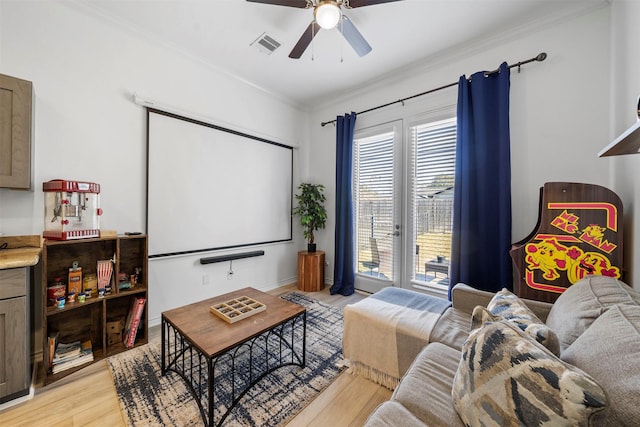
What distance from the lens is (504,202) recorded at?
7.54ft

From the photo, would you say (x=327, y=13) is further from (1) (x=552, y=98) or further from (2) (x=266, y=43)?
(1) (x=552, y=98)

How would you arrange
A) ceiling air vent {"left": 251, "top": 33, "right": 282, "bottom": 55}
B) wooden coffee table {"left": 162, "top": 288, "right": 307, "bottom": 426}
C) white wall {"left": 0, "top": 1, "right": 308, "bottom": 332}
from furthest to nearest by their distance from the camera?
ceiling air vent {"left": 251, "top": 33, "right": 282, "bottom": 55} → white wall {"left": 0, "top": 1, "right": 308, "bottom": 332} → wooden coffee table {"left": 162, "top": 288, "right": 307, "bottom": 426}

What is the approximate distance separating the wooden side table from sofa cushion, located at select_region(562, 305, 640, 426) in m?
2.89

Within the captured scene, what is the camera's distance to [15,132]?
65.7 inches

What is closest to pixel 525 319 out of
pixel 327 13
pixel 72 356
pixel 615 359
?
pixel 615 359

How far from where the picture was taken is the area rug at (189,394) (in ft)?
4.71

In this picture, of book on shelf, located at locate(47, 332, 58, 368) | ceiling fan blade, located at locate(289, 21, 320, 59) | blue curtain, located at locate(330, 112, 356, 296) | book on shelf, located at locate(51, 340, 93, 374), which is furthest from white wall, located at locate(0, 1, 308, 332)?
blue curtain, located at locate(330, 112, 356, 296)

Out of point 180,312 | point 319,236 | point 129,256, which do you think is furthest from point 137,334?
point 319,236

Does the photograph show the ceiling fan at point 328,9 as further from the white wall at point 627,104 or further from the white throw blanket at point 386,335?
the white throw blanket at point 386,335

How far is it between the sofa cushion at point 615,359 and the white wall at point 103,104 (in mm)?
3118

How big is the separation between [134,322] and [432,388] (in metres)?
2.37

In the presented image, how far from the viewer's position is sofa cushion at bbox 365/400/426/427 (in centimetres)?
88

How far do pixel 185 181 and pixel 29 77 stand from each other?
1.34 m

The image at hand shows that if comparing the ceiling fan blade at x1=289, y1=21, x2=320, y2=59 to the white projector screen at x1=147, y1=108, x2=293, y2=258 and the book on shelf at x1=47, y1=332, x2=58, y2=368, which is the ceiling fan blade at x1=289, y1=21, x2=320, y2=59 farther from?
the book on shelf at x1=47, y1=332, x2=58, y2=368
